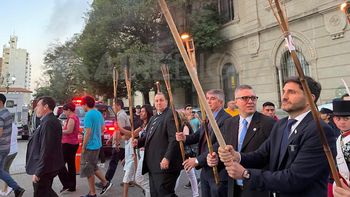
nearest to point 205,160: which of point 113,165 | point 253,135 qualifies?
point 253,135

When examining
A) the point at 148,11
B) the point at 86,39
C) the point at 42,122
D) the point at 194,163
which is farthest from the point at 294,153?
the point at 86,39

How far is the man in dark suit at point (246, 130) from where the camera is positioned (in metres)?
3.02

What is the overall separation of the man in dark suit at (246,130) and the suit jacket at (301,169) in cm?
73

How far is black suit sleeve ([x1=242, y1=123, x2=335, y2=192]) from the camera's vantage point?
2.00 metres

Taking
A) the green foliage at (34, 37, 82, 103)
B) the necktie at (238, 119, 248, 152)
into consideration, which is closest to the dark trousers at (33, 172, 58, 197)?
the necktie at (238, 119, 248, 152)

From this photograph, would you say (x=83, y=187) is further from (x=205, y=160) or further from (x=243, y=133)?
(x=243, y=133)

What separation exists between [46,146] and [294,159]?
11.5 feet

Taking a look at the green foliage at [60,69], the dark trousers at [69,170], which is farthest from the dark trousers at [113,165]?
the green foliage at [60,69]

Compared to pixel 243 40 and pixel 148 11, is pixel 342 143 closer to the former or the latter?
pixel 243 40

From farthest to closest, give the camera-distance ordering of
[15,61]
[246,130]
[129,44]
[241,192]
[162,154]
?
1. [15,61]
2. [129,44]
3. [162,154]
4. [246,130]
5. [241,192]

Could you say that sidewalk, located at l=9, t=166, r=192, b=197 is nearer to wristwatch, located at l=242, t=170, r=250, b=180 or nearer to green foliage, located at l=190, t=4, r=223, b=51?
wristwatch, located at l=242, t=170, r=250, b=180

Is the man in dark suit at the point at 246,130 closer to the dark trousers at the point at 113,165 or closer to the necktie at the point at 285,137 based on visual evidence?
the necktie at the point at 285,137

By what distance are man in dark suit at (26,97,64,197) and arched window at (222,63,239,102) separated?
46.5 ft

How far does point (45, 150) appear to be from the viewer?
4277 millimetres
